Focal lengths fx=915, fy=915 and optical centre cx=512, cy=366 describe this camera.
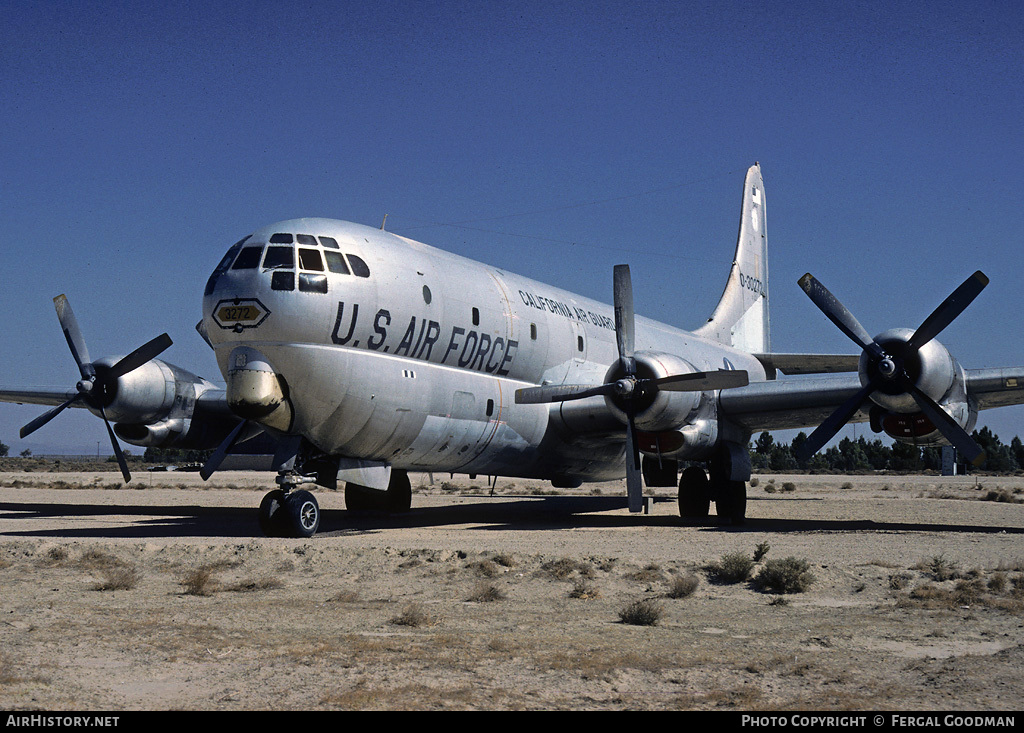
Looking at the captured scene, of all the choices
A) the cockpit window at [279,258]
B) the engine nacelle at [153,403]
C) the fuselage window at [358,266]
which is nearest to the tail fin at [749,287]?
the engine nacelle at [153,403]

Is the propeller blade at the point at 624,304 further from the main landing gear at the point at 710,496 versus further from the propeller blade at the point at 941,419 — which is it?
the propeller blade at the point at 941,419

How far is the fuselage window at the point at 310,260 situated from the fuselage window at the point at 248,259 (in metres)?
0.69

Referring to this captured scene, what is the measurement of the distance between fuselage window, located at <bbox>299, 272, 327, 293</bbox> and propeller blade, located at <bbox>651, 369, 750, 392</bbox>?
6608 millimetres

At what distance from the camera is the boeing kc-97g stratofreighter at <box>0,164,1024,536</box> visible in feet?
49.8

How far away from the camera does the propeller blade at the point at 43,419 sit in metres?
20.4

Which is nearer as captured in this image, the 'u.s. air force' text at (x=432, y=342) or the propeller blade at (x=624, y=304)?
the 'u.s. air force' text at (x=432, y=342)

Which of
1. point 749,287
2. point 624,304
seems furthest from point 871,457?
point 624,304

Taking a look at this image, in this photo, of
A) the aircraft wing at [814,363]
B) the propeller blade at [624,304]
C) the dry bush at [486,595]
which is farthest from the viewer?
the aircraft wing at [814,363]

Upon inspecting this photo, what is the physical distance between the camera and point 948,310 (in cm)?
1697

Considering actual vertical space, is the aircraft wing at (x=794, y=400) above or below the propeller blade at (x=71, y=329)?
below

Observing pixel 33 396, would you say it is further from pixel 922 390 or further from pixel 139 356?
pixel 922 390

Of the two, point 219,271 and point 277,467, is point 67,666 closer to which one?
point 277,467

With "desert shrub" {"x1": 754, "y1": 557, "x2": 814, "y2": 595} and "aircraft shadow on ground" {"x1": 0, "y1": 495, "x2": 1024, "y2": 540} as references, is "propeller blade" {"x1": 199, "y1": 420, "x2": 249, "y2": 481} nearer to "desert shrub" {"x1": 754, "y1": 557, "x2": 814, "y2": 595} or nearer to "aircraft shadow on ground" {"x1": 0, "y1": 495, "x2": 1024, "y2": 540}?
"aircraft shadow on ground" {"x1": 0, "y1": 495, "x2": 1024, "y2": 540}

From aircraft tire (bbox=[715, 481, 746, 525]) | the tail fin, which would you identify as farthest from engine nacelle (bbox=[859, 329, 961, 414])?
the tail fin
